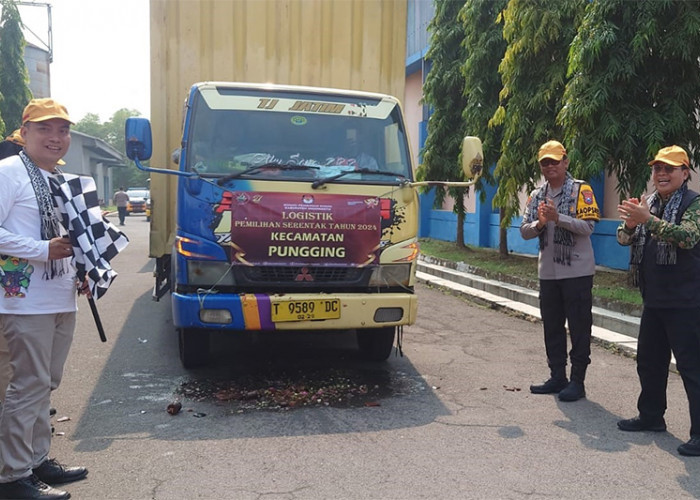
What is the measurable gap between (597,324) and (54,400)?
5.85 meters

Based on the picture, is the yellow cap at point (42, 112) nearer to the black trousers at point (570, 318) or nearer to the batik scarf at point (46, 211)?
the batik scarf at point (46, 211)

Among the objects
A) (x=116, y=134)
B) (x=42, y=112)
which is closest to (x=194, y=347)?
(x=42, y=112)

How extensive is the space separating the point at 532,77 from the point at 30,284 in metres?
9.06

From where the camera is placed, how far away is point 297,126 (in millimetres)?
5656

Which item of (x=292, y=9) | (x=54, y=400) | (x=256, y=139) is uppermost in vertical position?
(x=292, y=9)

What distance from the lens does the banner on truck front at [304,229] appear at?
16.6 ft

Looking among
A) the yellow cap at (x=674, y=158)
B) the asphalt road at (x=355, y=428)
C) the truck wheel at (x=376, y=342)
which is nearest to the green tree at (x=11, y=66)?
the asphalt road at (x=355, y=428)

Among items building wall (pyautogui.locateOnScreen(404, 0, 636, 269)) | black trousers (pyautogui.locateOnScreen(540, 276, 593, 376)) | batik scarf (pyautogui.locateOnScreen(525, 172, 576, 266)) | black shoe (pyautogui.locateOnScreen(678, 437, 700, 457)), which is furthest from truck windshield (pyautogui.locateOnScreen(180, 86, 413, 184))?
building wall (pyautogui.locateOnScreen(404, 0, 636, 269))

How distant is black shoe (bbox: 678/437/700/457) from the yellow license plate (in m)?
2.51

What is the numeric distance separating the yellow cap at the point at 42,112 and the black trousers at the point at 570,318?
12.2 ft

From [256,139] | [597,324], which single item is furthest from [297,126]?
[597,324]

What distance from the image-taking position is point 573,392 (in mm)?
5094

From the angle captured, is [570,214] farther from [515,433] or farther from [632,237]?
[515,433]

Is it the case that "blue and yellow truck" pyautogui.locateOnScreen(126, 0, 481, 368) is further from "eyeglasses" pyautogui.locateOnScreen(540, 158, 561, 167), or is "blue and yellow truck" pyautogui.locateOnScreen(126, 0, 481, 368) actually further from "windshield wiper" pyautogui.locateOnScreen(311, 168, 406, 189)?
"eyeglasses" pyautogui.locateOnScreen(540, 158, 561, 167)
